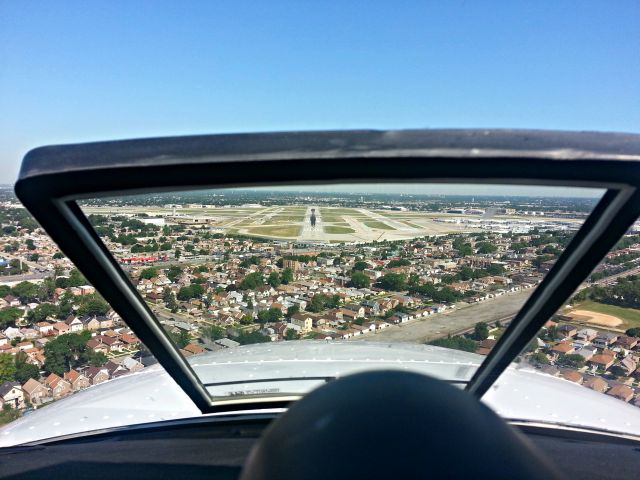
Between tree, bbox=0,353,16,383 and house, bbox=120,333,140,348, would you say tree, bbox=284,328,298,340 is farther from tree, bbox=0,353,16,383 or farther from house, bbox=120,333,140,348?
tree, bbox=0,353,16,383

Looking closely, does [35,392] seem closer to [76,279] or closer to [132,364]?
[132,364]

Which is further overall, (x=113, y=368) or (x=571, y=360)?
(x=113, y=368)

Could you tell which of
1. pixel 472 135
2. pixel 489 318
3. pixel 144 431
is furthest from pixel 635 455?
pixel 144 431

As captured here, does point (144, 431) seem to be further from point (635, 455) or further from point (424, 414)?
point (635, 455)

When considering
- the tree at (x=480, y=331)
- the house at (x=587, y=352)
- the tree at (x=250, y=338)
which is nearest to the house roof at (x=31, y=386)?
the tree at (x=250, y=338)

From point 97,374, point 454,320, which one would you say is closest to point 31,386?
point 97,374

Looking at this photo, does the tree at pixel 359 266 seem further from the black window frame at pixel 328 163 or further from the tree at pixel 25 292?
the tree at pixel 25 292

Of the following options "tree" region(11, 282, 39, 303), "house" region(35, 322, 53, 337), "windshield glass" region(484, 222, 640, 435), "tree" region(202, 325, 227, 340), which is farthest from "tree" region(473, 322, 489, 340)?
"tree" region(11, 282, 39, 303)
